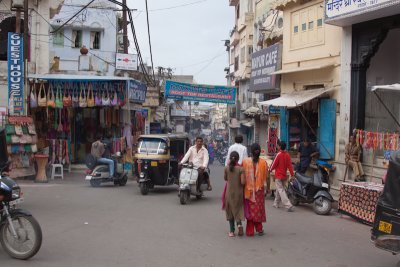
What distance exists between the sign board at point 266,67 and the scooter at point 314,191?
712cm

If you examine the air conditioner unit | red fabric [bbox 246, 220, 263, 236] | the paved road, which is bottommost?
the paved road

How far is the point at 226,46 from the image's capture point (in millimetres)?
55250

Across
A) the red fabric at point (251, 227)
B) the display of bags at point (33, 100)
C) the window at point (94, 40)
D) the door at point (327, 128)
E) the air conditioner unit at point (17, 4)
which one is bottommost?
the red fabric at point (251, 227)

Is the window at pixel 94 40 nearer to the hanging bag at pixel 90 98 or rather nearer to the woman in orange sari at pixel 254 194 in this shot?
the hanging bag at pixel 90 98

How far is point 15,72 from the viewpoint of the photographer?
1552 centimetres

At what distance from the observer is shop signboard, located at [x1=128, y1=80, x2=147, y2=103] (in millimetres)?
18228

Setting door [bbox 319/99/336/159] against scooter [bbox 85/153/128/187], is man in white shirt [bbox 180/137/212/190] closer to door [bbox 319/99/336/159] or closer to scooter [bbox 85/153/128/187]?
door [bbox 319/99/336/159]

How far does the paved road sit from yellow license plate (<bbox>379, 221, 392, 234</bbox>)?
→ 0.78m

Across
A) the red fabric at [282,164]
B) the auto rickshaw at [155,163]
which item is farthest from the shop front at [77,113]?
the red fabric at [282,164]

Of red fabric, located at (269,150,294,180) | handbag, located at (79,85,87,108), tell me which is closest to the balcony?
handbag, located at (79,85,87,108)

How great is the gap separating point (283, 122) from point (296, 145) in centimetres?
102

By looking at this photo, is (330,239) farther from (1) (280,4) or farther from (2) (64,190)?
(1) (280,4)

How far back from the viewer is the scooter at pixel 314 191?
10.8 m

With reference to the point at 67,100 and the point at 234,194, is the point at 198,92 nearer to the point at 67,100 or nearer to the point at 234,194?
the point at 67,100
